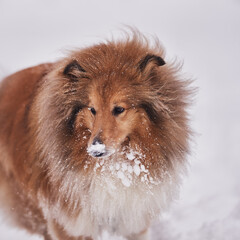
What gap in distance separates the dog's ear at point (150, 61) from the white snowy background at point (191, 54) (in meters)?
1.30

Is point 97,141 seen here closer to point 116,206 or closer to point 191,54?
point 116,206

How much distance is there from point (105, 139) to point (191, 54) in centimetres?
644

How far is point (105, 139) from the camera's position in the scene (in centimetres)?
296

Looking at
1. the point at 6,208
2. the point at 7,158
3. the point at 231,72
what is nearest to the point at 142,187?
the point at 7,158

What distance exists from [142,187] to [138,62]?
1108 millimetres

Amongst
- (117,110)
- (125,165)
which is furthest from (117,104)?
(125,165)

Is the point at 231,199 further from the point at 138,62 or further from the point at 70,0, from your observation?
the point at 70,0

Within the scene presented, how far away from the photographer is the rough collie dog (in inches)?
123

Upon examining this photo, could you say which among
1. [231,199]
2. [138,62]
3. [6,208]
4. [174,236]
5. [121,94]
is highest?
[138,62]

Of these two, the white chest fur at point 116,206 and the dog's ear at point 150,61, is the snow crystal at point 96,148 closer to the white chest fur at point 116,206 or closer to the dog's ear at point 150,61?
the white chest fur at point 116,206

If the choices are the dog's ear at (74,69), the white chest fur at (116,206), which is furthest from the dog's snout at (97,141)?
the dog's ear at (74,69)

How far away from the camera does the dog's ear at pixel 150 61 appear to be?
10.3 ft

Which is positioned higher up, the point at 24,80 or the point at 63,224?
the point at 24,80

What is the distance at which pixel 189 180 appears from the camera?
5387 mm
